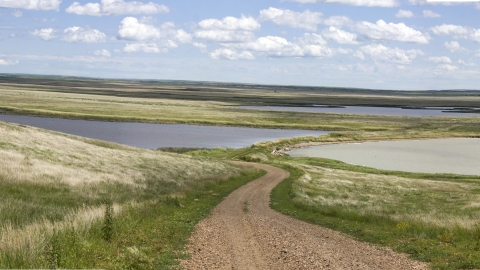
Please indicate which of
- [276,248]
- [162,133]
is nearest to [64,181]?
[276,248]

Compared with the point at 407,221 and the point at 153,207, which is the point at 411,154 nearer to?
the point at 407,221

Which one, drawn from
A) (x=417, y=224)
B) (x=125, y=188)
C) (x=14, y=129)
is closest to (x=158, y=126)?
(x=14, y=129)

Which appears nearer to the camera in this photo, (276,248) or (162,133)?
(276,248)

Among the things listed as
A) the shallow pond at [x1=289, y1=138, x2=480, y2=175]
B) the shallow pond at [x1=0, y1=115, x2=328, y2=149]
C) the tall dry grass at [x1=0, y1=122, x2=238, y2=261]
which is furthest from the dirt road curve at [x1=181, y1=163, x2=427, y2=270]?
the shallow pond at [x1=0, y1=115, x2=328, y2=149]

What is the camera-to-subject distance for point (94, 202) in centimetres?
2045

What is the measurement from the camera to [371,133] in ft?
389

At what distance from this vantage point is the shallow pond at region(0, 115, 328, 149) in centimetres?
8844

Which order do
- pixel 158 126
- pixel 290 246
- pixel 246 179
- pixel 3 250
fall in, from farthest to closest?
pixel 158 126 < pixel 246 179 < pixel 290 246 < pixel 3 250

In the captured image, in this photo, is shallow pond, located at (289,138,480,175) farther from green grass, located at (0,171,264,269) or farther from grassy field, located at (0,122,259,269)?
green grass, located at (0,171,264,269)

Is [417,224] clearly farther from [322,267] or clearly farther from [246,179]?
[246,179]

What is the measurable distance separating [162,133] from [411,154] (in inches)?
1883

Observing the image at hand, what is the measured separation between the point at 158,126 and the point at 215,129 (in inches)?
519

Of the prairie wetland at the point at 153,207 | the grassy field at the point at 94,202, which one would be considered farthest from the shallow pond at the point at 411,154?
the grassy field at the point at 94,202

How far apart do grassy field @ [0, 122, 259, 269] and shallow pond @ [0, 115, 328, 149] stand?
42.5 metres
